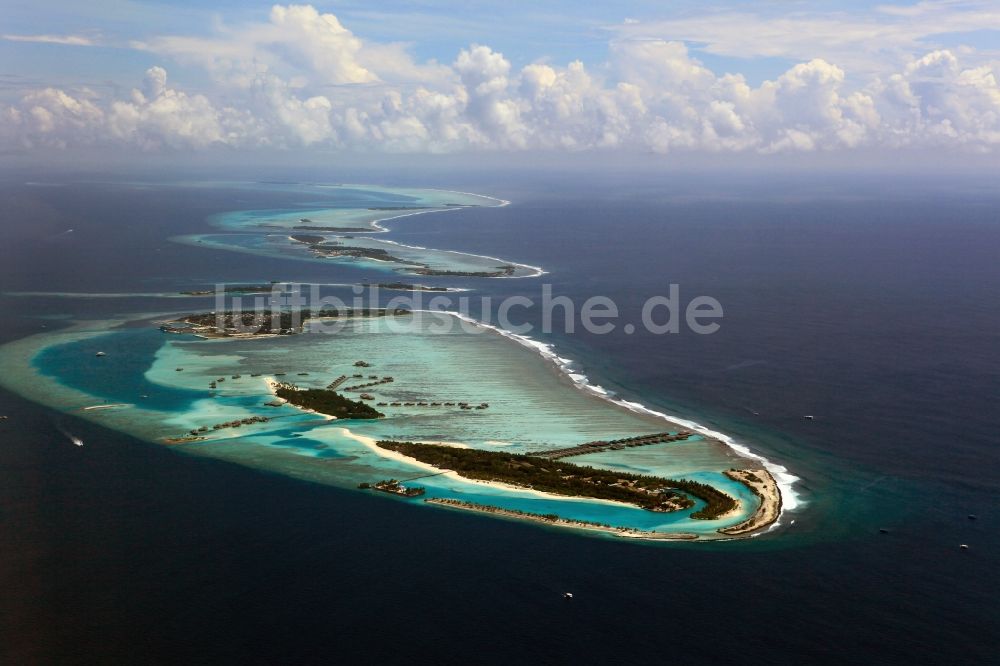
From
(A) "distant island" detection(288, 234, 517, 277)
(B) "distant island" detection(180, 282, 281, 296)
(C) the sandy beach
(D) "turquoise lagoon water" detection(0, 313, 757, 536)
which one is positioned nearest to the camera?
(C) the sandy beach

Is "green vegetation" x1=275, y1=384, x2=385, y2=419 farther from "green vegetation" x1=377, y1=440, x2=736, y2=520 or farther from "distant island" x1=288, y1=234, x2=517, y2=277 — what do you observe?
"distant island" x1=288, y1=234, x2=517, y2=277

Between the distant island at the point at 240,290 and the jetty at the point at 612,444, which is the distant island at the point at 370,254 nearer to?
the distant island at the point at 240,290

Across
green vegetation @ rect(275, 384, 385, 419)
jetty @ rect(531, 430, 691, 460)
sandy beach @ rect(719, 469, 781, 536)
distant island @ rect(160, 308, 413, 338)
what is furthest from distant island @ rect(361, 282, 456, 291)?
sandy beach @ rect(719, 469, 781, 536)

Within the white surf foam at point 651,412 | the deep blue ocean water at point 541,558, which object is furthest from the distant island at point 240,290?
the deep blue ocean water at point 541,558

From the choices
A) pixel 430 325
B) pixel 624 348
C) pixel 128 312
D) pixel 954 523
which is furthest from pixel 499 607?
pixel 128 312

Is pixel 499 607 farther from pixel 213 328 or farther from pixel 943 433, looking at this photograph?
pixel 213 328

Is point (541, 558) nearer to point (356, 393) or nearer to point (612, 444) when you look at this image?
point (612, 444)
